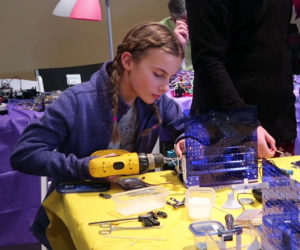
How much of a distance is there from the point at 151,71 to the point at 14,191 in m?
1.15

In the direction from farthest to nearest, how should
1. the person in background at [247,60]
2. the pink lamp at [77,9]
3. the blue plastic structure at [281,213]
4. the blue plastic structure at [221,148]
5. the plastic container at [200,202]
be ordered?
the pink lamp at [77,9]
the person in background at [247,60]
the blue plastic structure at [221,148]
the plastic container at [200,202]
the blue plastic structure at [281,213]

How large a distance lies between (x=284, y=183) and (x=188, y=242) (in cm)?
20

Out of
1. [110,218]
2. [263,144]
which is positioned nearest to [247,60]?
[263,144]

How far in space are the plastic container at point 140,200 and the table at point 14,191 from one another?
115 cm

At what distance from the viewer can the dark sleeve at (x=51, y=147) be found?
1.03m

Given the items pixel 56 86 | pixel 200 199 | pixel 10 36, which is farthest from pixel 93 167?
pixel 10 36

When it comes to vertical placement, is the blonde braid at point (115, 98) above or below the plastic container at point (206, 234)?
above

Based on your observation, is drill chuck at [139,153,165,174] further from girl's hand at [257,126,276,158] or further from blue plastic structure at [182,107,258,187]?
girl's hand at [257,126,276,158]

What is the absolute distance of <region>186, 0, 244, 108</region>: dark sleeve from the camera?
3.51ft

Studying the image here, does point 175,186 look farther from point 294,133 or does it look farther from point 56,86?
point 56,86

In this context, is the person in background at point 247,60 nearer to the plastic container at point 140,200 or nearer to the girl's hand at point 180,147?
the girl's hand at point 180,147

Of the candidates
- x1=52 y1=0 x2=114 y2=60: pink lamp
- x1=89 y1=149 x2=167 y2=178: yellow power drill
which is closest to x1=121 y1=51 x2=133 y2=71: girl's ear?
x1=89 y1=149 x2=167 y2=178: yellow power drill

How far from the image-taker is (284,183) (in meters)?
0.60

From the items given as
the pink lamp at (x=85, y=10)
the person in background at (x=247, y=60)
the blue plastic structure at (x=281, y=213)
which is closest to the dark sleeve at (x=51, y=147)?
the person in background at (x=247, y=60)
